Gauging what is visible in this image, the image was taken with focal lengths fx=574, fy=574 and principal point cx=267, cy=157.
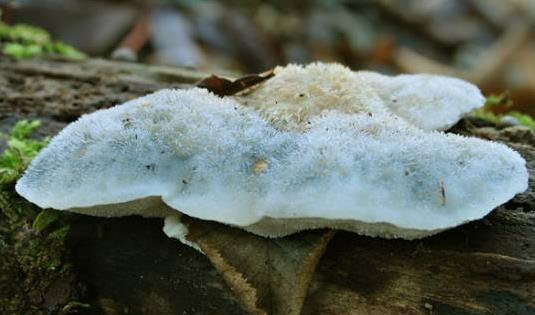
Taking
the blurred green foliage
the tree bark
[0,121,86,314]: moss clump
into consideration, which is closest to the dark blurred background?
the blurred green foliage

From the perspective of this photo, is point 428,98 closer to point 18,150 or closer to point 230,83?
point 230,83

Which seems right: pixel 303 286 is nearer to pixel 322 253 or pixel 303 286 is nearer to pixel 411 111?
pixel 322 253

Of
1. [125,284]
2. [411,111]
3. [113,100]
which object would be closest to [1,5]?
[113,100]

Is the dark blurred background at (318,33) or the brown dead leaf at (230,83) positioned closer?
the brown dead leaf at (230,83)

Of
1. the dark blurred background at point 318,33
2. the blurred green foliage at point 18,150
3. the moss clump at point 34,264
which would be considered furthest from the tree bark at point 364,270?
the dark blurred background at point 318,33

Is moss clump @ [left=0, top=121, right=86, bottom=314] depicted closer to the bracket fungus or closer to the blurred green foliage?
the blurred green foliage

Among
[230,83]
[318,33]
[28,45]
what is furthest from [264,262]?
[318,33]

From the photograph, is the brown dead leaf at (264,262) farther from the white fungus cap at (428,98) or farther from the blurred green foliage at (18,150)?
the blurred green foliage at (18,150)
